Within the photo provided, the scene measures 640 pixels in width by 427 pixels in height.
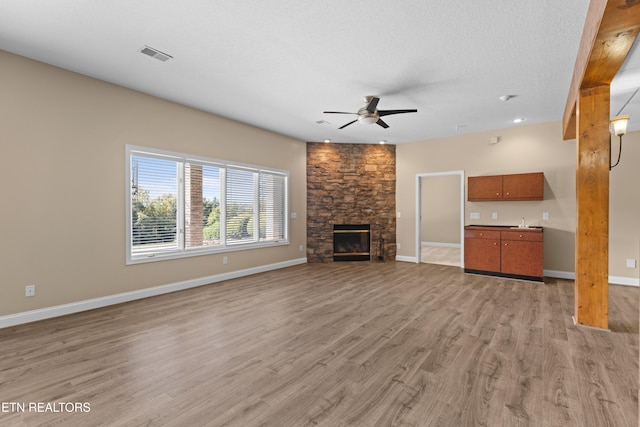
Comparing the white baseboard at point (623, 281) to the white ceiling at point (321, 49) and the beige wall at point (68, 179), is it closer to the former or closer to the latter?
the white ceiling at point (321, 49)

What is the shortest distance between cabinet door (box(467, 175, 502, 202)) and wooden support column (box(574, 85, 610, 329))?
2.80 metres

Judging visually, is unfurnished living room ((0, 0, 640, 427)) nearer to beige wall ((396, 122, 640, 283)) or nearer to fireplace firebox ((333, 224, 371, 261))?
beige wall ((396, 122, 640, 283))

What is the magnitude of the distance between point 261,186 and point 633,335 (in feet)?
19.4

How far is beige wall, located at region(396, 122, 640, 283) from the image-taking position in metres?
5.35

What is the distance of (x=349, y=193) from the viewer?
7652 mm

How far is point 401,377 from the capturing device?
2.34 meters

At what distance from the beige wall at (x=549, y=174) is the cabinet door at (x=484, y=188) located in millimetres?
325

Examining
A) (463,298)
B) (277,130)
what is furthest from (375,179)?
(463,298)

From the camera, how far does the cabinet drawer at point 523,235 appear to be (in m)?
5.42

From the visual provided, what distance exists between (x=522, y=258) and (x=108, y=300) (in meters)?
6.78

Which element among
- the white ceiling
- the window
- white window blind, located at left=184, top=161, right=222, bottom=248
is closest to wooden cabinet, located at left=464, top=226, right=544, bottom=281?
the white ceiling

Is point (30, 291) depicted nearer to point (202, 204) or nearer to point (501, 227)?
point (202, 204)

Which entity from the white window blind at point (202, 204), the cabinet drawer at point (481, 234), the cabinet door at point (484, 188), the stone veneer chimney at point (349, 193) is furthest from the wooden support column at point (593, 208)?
the white window blind at point (202, 204)

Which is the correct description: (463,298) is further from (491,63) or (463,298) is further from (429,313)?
(491,63)
